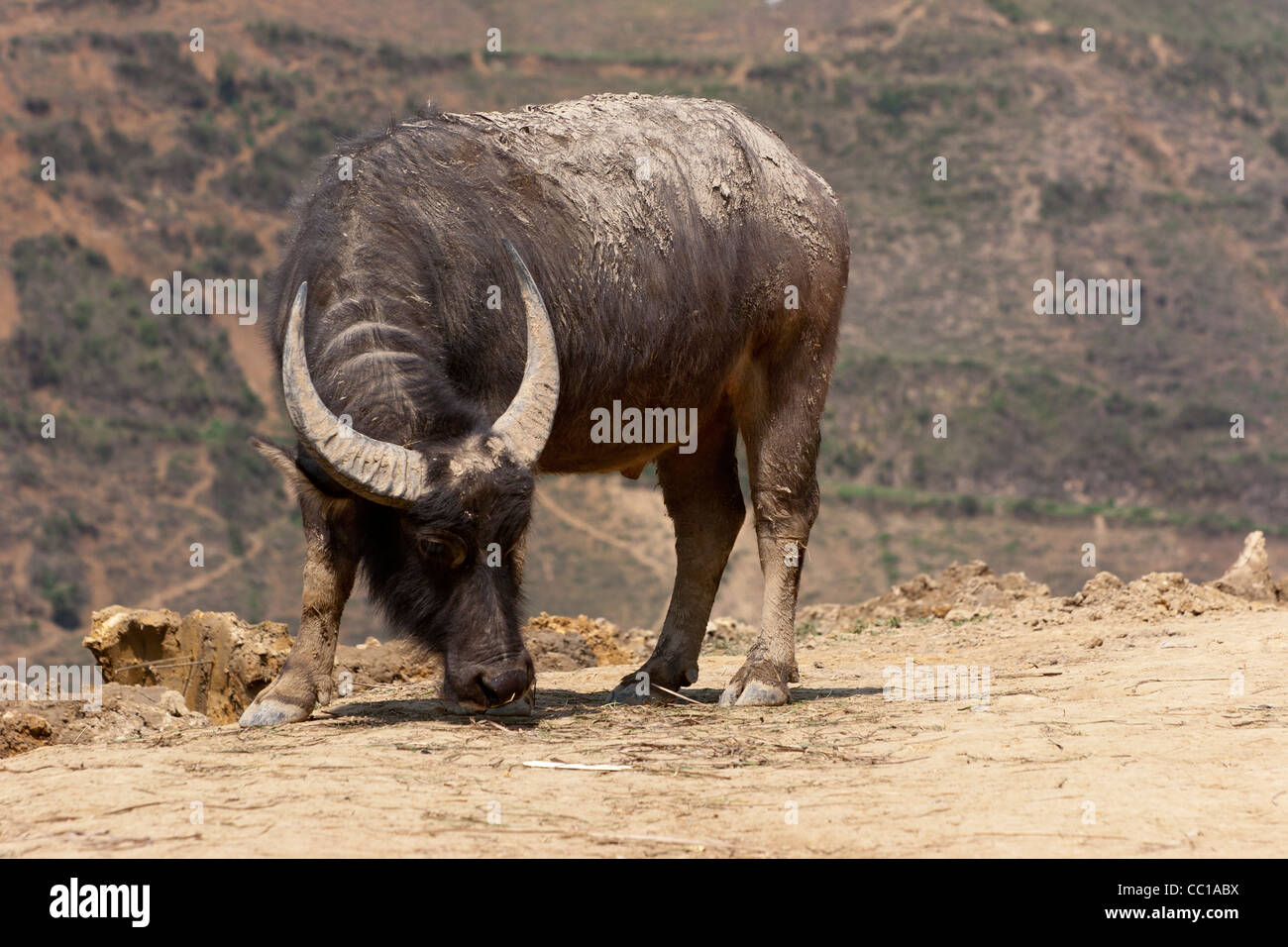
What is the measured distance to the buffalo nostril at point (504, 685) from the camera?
22.8ft

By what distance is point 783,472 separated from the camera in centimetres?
905

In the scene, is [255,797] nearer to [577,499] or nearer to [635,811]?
[635,811]

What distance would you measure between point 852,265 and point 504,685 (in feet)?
150

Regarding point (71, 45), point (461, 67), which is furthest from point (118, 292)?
point (461, 67)

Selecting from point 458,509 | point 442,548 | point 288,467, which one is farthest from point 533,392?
point 288,467

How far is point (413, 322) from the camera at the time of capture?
7.45 m

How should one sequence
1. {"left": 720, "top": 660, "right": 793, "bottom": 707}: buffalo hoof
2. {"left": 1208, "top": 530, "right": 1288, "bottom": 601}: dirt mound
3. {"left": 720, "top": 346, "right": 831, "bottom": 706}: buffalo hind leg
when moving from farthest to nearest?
{"left": 1208, "top": 530, "right": 1288, "bottom": 601}: dirt mound
{"left": 720, "top": 346, "right": 831, "bottom": 706}: buffalo hind leg
{"left": 720, "top": 660, "right": 793, "bottom": 707}: buffalo hoof

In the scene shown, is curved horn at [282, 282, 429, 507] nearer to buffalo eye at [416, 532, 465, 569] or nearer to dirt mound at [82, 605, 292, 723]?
buffalo eye at [416, 532, 465, 569]

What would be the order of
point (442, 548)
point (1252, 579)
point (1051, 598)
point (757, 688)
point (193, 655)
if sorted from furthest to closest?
point (1051, 598), point (1252, 579), point (193, 655), point (757, 688), point (442, 548)

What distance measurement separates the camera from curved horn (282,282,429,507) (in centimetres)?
675

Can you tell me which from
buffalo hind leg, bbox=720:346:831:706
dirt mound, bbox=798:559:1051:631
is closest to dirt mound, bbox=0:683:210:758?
buffalo hind leg, bbox=720:346:831:706

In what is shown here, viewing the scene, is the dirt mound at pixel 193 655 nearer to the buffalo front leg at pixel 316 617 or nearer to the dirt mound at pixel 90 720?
the dirt mound at pixel 90 720

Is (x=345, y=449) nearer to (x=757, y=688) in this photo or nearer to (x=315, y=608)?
(x=315, y=608)

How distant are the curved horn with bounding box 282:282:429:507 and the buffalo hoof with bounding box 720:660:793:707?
8.42 feet
